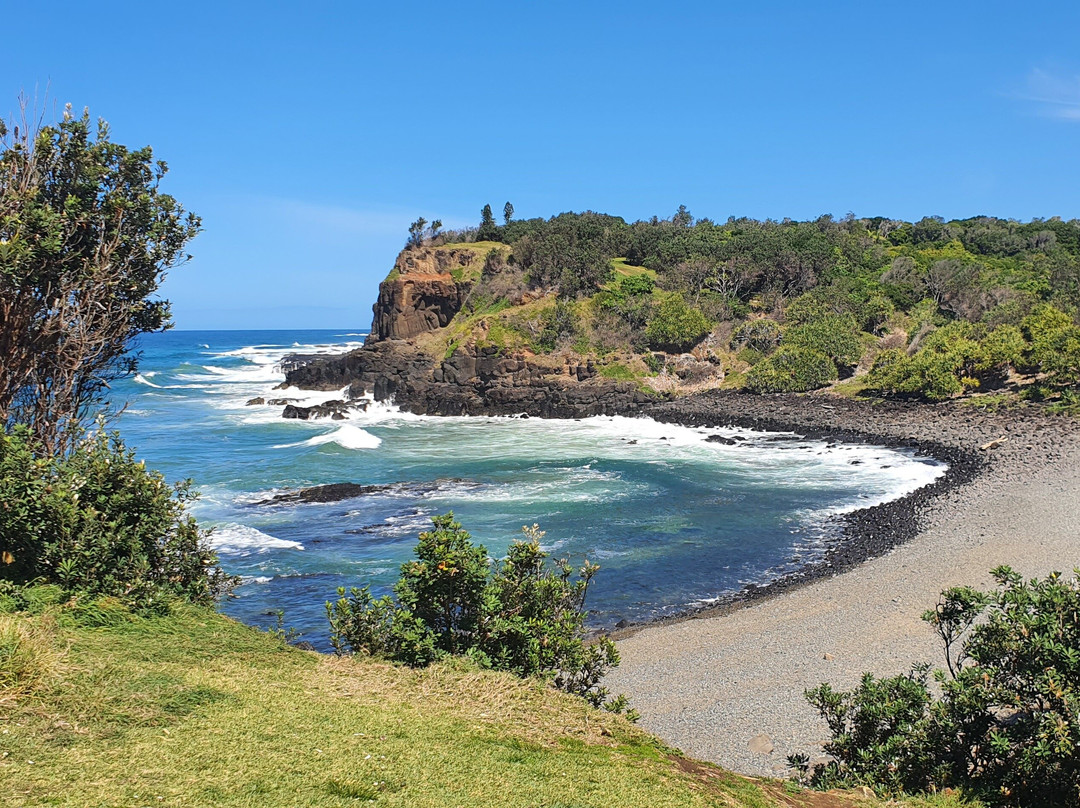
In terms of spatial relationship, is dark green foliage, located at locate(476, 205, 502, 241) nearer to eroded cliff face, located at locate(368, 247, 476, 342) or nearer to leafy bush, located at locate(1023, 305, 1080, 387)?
eroded cliff face, located at locate(368, 247, 476, 342)

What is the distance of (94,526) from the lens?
34.0 feet

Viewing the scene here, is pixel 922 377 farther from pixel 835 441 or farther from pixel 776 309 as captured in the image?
pixel 776 309

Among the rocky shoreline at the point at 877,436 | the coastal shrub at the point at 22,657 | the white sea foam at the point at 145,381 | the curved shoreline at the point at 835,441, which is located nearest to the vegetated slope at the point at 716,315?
the rocky shoreline at the point at 877,436

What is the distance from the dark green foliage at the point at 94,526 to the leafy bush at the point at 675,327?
4986 centimetres

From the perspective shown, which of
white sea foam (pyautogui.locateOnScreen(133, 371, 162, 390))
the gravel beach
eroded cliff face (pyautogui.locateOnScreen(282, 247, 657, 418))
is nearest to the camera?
the gravel beach

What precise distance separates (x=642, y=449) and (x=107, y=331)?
31.5 m

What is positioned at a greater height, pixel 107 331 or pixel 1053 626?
pixel 107 331

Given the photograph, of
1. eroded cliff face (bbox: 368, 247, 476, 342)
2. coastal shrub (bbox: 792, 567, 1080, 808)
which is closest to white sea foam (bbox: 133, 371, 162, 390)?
eroded cliff face (bbox: 368, 247, 476, 342)

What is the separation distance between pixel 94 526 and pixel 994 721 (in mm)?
11528

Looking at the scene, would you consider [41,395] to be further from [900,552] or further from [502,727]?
[900,552]

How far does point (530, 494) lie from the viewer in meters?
31.8

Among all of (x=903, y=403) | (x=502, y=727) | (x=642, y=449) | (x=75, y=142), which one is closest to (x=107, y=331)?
(x=75, y=142)

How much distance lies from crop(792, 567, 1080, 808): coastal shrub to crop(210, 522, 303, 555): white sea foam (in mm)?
18985

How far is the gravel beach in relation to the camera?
1378cm
